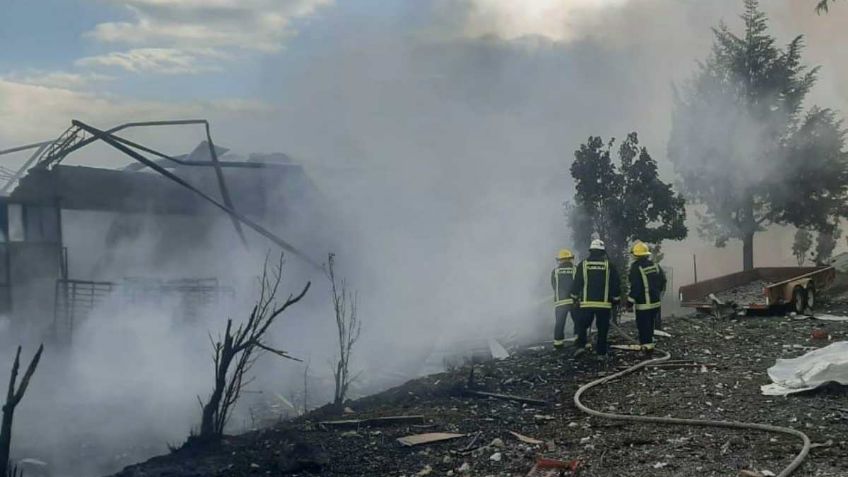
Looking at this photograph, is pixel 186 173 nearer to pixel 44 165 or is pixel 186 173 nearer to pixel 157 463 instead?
pixel 44 165

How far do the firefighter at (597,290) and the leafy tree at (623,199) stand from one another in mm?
3112

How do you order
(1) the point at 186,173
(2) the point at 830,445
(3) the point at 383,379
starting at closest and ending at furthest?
(2) the point at 830,445, (3) the point at 383,379, (1) the point at 186,173

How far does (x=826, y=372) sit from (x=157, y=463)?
572 centimetres

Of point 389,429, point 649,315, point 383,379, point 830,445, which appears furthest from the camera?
point 383,379

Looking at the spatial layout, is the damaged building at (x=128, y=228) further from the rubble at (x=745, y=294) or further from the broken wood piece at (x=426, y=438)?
the rubble at (x=745, y=294)

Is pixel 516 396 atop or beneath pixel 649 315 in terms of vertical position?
beneath

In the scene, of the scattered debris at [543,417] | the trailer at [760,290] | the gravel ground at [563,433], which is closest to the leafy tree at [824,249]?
the trailer at [760,290]

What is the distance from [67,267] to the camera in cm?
1235

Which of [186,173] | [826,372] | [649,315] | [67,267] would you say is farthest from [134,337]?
[826,372]

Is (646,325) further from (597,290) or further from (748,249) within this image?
(748,249)

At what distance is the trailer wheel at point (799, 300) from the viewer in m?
13.1

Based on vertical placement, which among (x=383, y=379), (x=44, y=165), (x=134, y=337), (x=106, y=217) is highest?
(x=44, y=165)

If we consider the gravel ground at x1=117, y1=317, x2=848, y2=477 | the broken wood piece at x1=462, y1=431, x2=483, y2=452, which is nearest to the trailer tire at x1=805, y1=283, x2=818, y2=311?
the gravel ground at x1=117, y1=317, x2=848, y2=477

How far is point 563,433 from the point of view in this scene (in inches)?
235
